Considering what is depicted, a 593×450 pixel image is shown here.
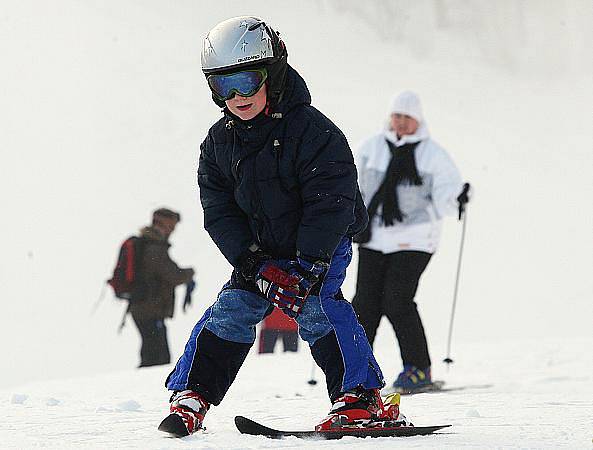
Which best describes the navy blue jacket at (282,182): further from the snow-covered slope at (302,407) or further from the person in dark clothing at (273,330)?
the person in dark clothing at (273,330)

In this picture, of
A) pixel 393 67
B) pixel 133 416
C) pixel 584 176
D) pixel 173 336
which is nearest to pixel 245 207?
pixel 133 416

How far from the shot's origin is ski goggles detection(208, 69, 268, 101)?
333 centimetres

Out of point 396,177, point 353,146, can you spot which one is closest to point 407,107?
point 396,177

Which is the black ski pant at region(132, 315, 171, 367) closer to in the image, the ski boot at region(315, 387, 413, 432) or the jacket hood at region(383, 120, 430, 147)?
the jacket hood at region(383, 120, 430, 147)

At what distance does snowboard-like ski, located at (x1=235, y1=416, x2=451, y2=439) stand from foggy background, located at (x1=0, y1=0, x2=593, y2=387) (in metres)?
9.66

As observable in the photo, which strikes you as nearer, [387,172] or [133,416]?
[133,416]

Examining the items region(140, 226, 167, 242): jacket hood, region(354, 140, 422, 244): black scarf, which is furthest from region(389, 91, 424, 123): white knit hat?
region(140, 226, 167, 242): jacket hood

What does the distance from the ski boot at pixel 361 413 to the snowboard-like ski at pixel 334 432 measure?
67mm

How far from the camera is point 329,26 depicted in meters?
25.9

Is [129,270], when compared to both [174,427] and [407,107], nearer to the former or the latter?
[407,107]

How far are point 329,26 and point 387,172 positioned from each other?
20.7 m

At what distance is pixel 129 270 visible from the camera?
775 cm

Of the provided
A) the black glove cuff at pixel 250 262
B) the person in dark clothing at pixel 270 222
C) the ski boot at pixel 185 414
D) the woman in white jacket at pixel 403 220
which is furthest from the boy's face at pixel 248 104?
the woman in white jacket at pixel 403 220

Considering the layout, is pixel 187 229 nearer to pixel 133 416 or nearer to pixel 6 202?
pixel 6 202
